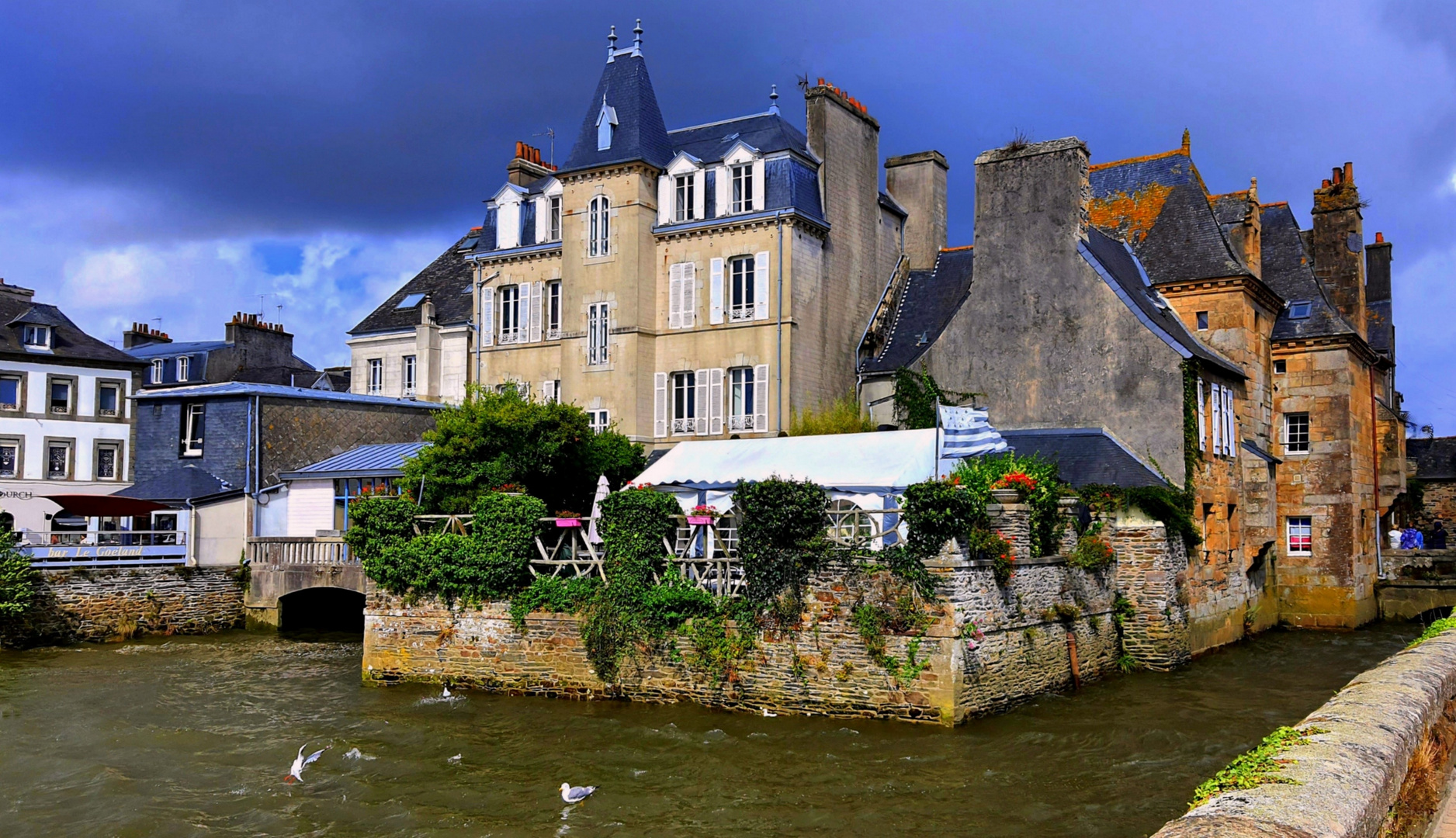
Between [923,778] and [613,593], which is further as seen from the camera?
[613,593]

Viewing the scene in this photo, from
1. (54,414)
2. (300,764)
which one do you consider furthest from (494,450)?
(54,414)

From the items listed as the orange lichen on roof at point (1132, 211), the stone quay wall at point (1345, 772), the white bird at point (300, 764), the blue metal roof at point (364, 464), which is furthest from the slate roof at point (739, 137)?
the stone quay wall at point (1345, 772)

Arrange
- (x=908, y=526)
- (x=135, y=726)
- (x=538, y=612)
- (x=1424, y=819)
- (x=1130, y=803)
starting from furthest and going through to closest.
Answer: (x=538, y=612) < (x=135, y=726) < (x=908, y=526) < (x=1130, y=803) < (x=1424, y=819)

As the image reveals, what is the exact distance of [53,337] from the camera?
34469mm

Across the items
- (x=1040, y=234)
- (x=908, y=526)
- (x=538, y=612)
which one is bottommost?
(x=538, y=612)

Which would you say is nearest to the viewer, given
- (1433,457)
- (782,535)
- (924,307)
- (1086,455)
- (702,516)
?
(782,535)

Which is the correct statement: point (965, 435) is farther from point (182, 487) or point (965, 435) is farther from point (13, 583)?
point (182, 487)

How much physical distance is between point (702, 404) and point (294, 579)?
10466 millimetres

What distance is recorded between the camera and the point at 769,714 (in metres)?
15.6

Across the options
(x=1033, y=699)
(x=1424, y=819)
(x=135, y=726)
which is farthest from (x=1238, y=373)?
(x=135, y=726)

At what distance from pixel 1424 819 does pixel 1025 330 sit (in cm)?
1741

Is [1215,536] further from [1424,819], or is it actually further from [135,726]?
[135,726]

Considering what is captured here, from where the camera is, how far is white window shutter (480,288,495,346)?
3012cm

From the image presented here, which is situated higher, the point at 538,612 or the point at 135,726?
the point at 538,612
